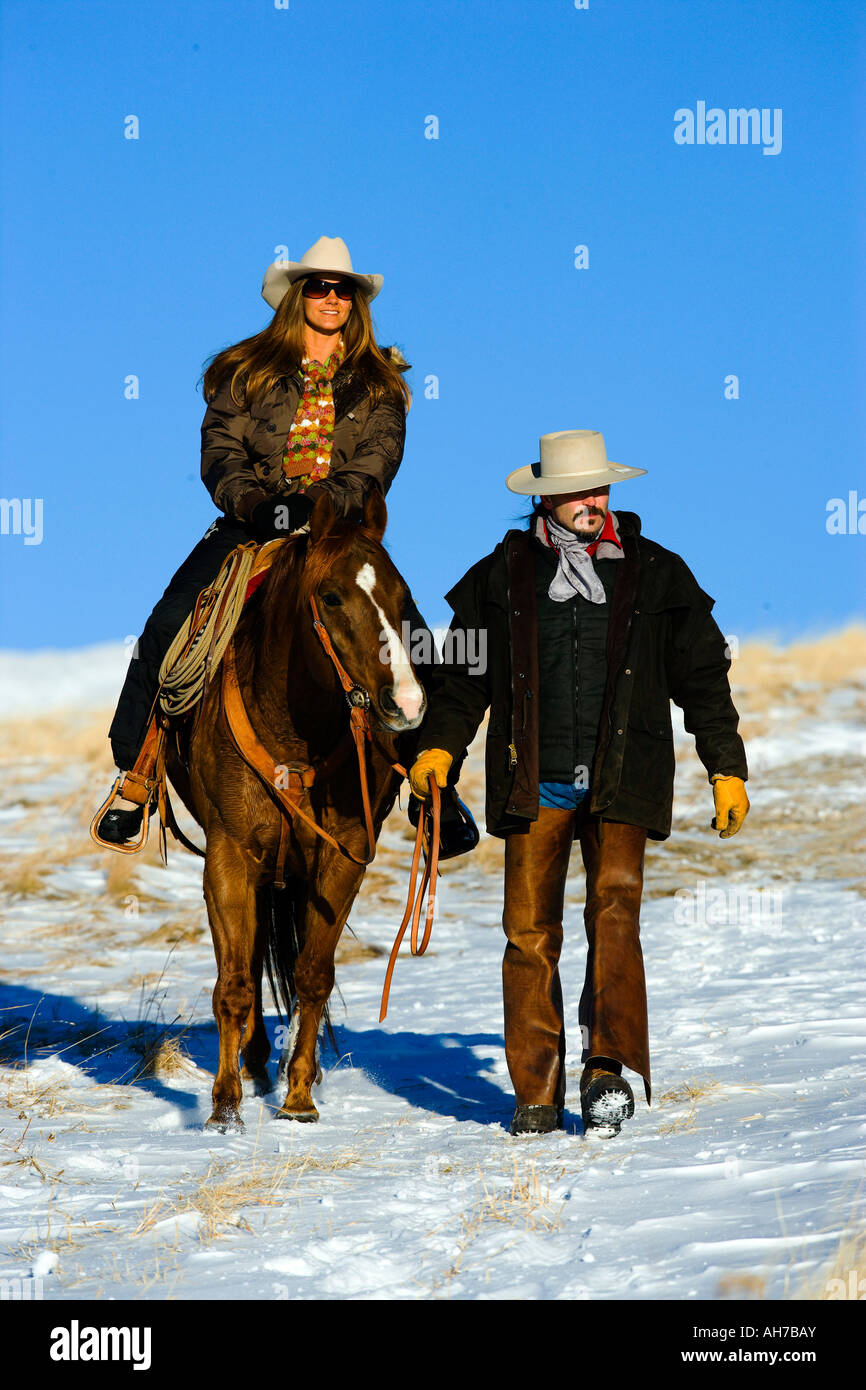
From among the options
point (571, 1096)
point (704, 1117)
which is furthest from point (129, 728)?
point (704, 1117)

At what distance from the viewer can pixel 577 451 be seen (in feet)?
18.7

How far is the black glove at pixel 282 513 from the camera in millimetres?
5977

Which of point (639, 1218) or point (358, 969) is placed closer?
point (639, 1218)

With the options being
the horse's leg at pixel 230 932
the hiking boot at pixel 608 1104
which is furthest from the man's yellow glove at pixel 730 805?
the horse's leg at pixel 230 932

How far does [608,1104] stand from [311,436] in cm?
312

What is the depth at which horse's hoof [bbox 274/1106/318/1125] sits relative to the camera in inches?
235

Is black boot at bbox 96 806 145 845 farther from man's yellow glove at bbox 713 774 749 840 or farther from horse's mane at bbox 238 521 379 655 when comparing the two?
man's yellow glove at bbox 713 774 749 840

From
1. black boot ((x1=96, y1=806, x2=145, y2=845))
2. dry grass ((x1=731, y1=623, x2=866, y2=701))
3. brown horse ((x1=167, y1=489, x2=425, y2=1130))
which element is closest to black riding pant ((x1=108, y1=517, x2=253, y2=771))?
black boot ((x1=96, y1=806, x2=145, y2=845))

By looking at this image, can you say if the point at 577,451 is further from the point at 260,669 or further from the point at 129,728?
the point at 129,728

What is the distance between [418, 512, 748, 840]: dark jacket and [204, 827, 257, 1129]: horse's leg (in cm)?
93

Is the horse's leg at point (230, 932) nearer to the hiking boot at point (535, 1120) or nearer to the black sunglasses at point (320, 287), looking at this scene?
the hiking boot at point (535, 1120)

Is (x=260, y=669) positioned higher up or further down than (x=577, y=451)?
further down

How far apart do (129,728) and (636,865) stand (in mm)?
2357

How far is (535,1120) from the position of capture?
550cm
